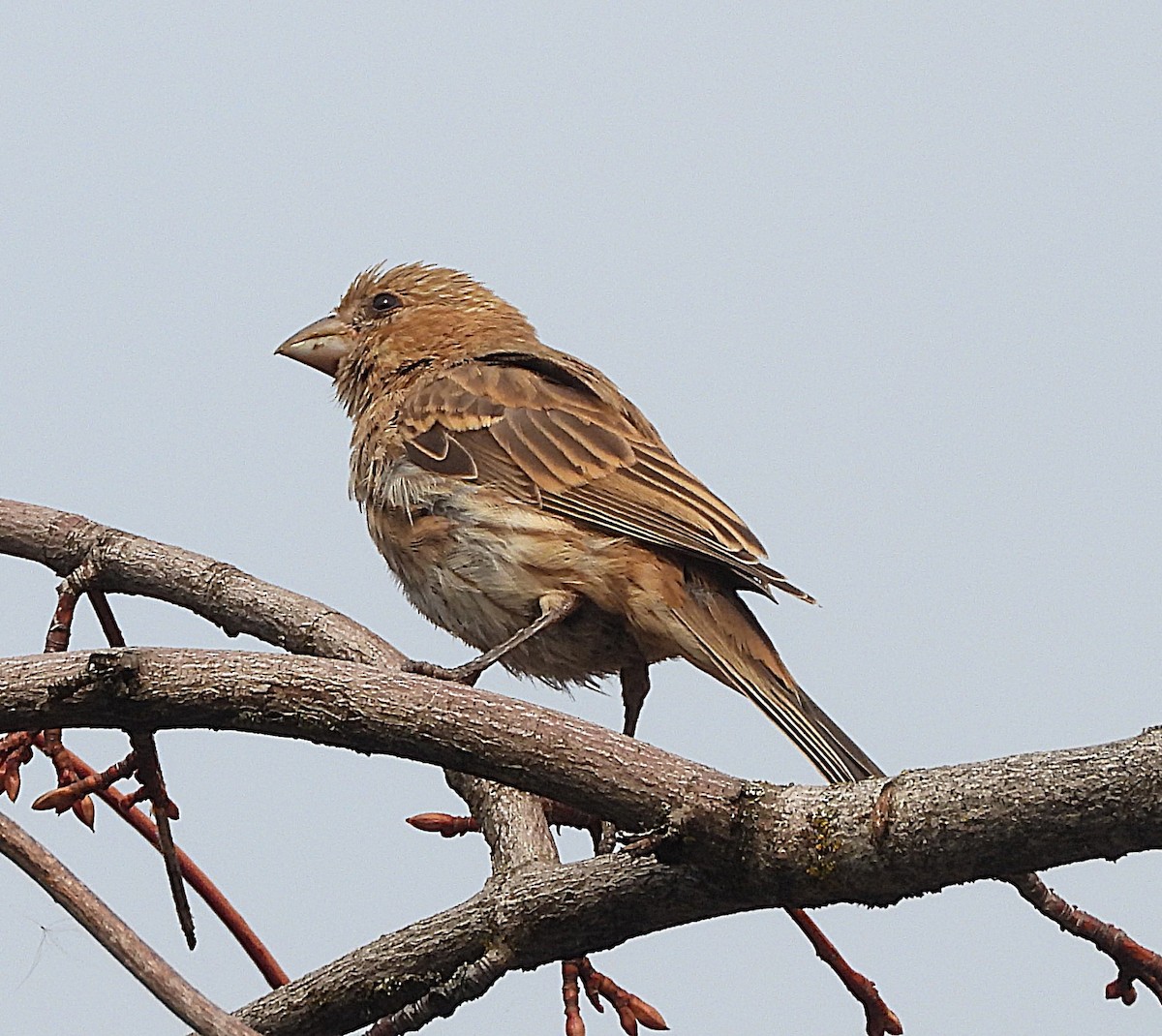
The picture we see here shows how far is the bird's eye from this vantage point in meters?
4.54

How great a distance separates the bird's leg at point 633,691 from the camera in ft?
12.0

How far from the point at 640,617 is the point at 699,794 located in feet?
4.66

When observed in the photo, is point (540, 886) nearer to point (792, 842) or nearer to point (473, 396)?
point (792, 842)

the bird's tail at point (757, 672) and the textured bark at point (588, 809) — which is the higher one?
the bird's tail at point (757, 672)

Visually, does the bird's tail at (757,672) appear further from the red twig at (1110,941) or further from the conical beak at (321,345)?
the conical beak at (321,345)

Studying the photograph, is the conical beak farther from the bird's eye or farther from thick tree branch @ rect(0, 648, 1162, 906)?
thick tree branch @ rect(0, 648, 1162, 906)

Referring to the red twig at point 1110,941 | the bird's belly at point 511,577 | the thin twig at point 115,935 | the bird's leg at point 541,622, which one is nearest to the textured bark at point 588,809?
the thin twig at point 115,935

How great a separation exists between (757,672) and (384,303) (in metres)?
1.83

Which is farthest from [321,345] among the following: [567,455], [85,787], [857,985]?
[857,985]

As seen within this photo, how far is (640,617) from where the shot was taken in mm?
3348

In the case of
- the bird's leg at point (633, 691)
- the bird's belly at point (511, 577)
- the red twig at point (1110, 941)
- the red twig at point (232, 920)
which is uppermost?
the bird's belly at point (511, 577)

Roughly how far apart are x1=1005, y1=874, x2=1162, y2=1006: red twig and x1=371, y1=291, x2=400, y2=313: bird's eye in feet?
9.36

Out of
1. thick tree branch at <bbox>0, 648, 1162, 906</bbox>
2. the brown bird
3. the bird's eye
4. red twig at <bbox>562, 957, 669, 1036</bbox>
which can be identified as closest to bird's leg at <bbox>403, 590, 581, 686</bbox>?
the brown bird

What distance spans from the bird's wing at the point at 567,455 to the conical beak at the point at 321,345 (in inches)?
18.3
